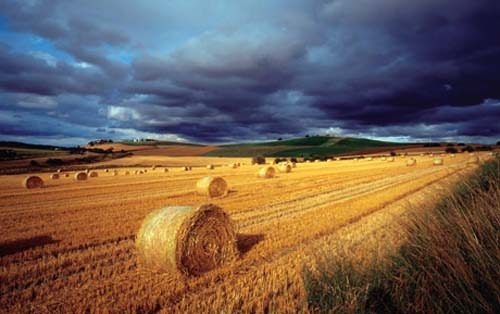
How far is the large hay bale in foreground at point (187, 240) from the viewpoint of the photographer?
20.7 ft

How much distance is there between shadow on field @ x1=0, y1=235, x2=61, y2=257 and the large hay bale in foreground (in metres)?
3.32

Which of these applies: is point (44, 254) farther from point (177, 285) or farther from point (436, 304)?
point (436, 304)

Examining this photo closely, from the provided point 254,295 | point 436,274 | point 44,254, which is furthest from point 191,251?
point 436,274

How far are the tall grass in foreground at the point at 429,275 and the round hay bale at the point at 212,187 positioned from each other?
44.5 ft

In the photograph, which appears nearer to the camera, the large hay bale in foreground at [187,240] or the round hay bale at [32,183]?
the large hay bale in foreground at [187,240]

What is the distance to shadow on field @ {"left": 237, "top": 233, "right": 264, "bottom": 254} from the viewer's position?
301 inches

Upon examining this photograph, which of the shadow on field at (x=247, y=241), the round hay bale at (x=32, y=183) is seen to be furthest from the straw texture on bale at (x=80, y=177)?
the shadow on field at (x=247, y=241)

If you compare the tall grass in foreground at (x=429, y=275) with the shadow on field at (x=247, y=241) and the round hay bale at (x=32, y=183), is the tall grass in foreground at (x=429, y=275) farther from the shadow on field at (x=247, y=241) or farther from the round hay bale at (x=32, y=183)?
the round hay bale at (x=32, y=183)

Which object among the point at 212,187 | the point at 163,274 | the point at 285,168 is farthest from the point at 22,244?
the point at 285,168

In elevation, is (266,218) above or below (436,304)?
below

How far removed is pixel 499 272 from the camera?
2.67 metres

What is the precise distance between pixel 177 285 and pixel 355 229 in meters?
5.49

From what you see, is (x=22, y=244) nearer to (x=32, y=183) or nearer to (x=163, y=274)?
(x=163, y=274)

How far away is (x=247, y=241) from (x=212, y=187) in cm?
927
